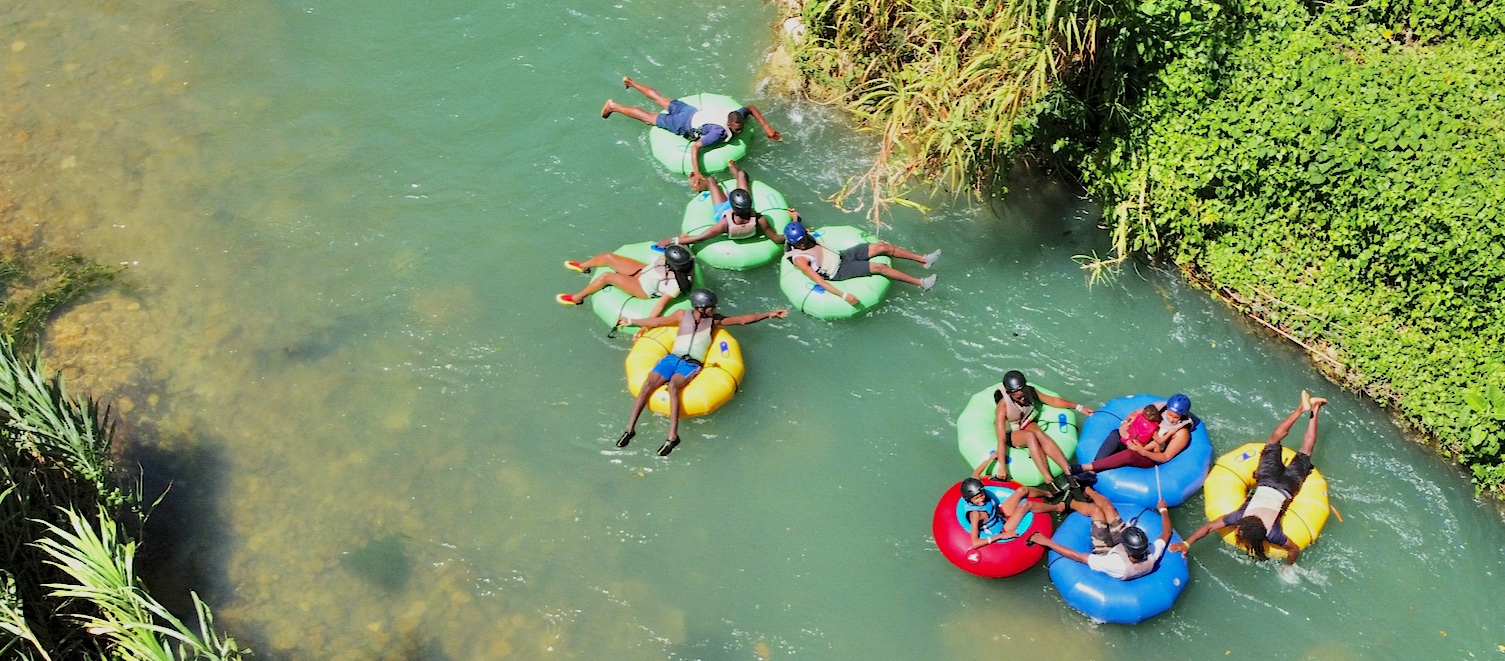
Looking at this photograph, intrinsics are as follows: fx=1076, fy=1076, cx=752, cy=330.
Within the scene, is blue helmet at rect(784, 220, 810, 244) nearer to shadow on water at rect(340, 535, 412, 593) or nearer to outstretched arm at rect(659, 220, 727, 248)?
outstretched arm at rect(659, 220, 727, 248)

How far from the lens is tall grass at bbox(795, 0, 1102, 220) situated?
805 centimetres

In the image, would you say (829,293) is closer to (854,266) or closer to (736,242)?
(854,266)

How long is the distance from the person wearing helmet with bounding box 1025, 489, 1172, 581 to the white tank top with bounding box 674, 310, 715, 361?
267 centimetres

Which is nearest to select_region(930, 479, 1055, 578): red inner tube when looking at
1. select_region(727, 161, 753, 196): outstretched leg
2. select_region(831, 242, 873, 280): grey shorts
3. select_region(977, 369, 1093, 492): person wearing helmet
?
select_region(977, 369, 1093, 492): person wearing helmet

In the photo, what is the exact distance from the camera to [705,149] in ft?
30.3

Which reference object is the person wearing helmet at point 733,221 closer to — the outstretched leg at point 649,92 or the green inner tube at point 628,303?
the green inner tube at point 628,303

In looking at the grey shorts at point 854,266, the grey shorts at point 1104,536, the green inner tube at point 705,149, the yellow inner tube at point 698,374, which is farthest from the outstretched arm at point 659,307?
the grey shorts at point 1104,536

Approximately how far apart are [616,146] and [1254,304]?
5488 millimetres

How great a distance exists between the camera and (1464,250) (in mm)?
7586

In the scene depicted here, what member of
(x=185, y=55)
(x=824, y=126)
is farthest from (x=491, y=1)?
(x=824, y=126)

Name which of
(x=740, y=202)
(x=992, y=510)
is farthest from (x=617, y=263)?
(x=992, y=510)

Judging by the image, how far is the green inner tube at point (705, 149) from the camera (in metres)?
9.20

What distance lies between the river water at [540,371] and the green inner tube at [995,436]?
0.32 meters

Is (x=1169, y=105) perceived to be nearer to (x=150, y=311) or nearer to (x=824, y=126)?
(x=824, y=126)
